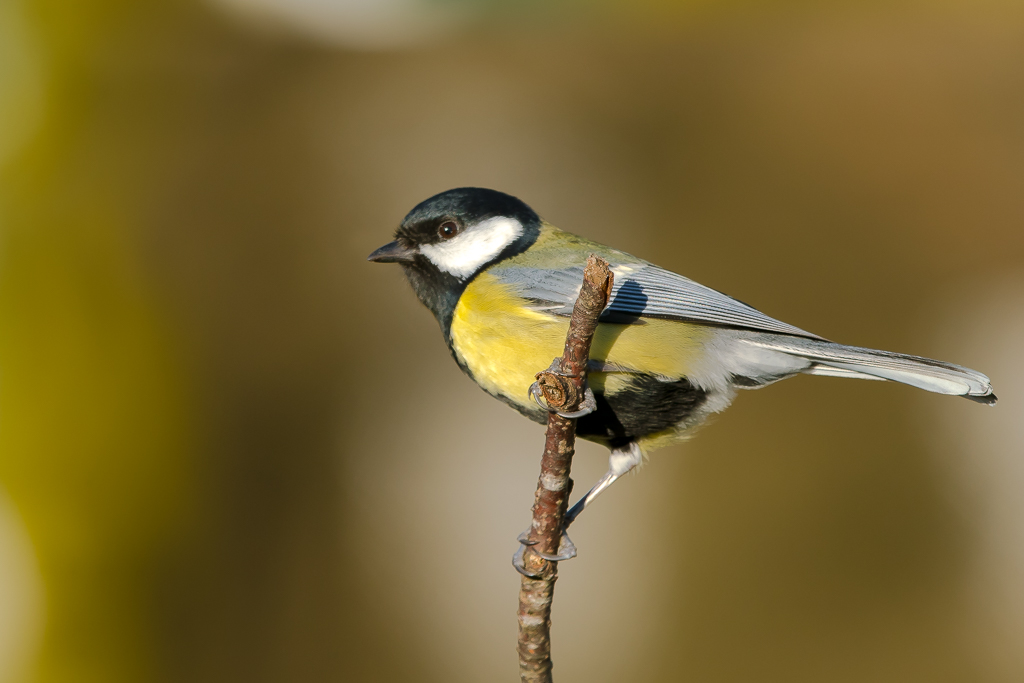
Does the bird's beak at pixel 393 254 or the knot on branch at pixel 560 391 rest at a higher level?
the bird's beak at pixel 393 254

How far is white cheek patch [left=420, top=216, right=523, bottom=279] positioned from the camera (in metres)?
1.59

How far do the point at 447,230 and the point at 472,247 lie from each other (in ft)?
0.22

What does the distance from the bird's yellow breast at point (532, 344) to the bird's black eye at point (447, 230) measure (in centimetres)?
Answer: 17

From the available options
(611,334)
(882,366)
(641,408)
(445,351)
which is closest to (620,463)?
(641,408)

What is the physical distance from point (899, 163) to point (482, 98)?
6.96 feet

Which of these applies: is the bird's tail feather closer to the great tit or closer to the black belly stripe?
the great tit

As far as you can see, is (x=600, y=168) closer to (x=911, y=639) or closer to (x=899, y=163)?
(x=899, y=163)

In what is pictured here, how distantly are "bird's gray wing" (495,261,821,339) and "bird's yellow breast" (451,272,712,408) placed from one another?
0.03 metres

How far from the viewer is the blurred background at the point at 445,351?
350 centimetres

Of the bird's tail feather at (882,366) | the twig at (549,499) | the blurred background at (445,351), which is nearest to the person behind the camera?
the twig at (549,499)

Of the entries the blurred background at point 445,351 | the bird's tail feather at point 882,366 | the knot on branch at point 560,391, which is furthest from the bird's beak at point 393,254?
the blurred background at point 445,351

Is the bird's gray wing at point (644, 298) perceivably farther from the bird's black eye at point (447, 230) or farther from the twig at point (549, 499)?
the twig at point (549, 499)

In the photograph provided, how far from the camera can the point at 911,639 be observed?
345cm

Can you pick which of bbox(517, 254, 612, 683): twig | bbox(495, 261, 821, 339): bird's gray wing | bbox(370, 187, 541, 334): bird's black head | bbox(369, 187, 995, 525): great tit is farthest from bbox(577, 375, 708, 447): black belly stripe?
bbox(370, 187, 541, 334): bird's black head
